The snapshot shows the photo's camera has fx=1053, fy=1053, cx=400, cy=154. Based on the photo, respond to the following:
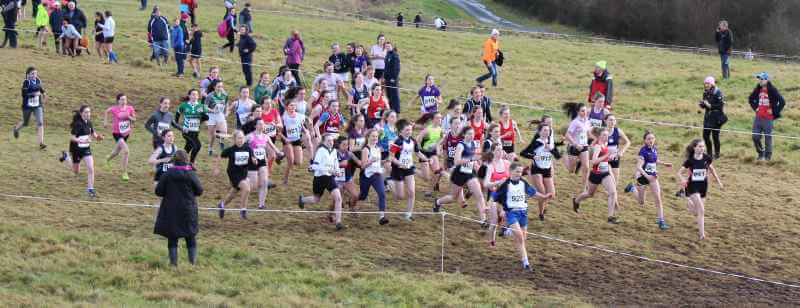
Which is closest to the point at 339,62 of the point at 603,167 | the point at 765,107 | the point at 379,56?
the point at 379,56

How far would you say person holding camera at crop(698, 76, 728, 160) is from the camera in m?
23.8

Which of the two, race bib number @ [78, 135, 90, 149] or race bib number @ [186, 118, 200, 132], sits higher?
race bib number @ [186, 118, 200, 132]

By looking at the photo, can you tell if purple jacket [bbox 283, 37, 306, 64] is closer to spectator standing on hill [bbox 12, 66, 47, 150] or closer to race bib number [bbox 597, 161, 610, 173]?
spectator standing on hill [bbox 12, 66, 47, 150]

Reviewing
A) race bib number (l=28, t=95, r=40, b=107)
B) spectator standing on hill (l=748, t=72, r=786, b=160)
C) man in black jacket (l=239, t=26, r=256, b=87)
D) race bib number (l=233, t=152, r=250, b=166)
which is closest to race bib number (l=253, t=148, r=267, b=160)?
race bib number (l=233, t=152, r=250, b=166)

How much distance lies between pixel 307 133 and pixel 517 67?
1773 centimetres

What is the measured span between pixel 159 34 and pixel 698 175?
17799mm

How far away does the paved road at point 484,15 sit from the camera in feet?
213

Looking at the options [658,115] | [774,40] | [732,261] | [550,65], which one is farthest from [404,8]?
[732,261]

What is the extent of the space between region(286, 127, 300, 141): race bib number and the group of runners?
23 mm

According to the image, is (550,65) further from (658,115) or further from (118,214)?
(118,214)

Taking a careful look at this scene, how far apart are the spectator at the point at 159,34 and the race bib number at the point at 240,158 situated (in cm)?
1405

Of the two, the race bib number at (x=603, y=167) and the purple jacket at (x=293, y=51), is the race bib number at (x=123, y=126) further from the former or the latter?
the race bib number at (x=603, y=167)

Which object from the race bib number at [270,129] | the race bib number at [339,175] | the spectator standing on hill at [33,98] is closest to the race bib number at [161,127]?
the race bib number at [270,129]

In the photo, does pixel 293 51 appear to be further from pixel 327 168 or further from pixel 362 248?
pixel 362 248
